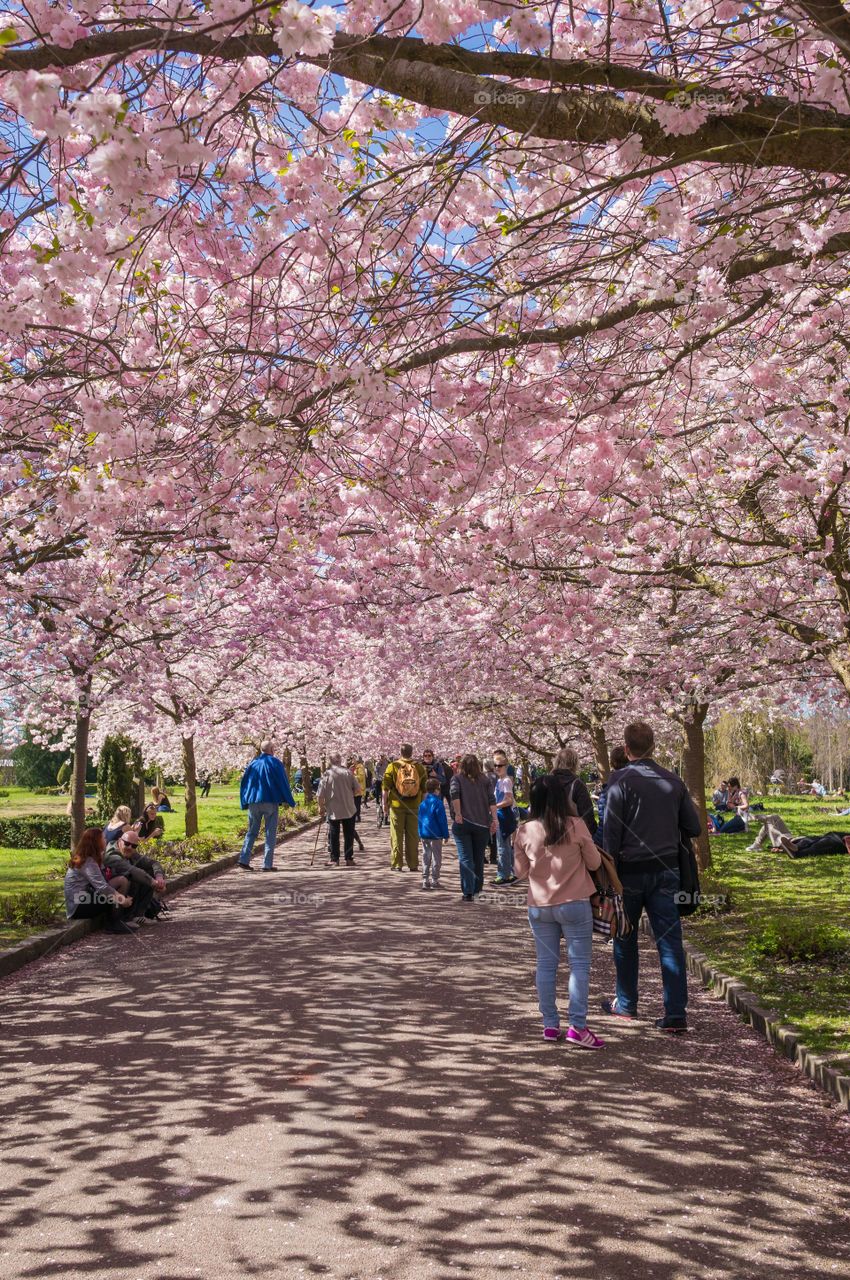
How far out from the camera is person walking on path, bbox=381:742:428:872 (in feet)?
60.6

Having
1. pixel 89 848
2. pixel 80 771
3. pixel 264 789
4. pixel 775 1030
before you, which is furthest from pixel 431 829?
Answer: pixel 775 1030

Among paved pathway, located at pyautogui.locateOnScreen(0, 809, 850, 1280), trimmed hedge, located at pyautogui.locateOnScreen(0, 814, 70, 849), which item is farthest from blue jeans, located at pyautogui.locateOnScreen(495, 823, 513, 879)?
trimmed hedge, located at pyautogui.locateOnScreen(0, 814, 70, 849)

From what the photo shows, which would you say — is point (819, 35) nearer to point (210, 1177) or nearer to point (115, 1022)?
point (210, 1177)

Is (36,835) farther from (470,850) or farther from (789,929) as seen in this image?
(789,929)

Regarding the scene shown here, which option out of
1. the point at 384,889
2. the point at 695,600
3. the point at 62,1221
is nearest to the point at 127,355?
the point at 62,1221

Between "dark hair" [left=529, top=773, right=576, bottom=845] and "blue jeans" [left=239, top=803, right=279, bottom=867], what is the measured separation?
11.6 m

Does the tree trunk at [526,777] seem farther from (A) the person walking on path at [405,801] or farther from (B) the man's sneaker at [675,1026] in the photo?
(B) the man's sneaker at [675,1026]

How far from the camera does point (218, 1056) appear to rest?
21.5ft

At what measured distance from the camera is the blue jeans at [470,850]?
14.5 metres

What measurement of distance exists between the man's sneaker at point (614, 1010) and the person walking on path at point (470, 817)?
20.0 ft

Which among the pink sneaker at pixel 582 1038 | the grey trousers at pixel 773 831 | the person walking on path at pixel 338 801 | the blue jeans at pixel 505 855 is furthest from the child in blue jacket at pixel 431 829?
the grey trousers at pixel 773 831

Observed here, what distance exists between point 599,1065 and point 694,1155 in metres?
1.55

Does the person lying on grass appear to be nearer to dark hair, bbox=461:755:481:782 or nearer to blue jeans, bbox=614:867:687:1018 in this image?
dark hair, bbox=461:755:481:782

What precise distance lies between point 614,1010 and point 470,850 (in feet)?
22.1
